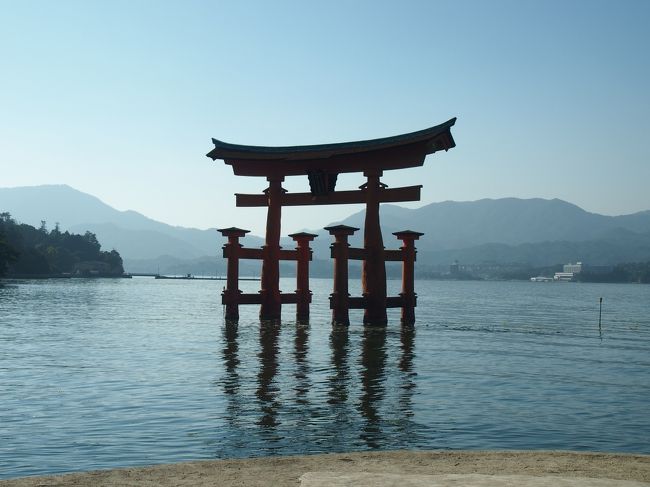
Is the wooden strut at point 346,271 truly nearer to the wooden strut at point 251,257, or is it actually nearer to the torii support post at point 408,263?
the torii support post at point 408,263

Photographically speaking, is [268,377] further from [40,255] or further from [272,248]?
[40,255]

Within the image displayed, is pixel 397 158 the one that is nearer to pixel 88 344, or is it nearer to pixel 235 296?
pixel 235 296

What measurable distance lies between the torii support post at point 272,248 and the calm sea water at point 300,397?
308 cm

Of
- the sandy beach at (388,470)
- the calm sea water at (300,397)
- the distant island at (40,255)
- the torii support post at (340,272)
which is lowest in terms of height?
the calm sea water at (300,397)

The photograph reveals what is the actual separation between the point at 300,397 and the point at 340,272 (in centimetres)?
1403

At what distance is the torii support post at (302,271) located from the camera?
33.4 metres

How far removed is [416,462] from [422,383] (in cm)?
880

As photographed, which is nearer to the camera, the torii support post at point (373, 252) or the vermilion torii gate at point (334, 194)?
the vermilion torii gate at point (334, 194)

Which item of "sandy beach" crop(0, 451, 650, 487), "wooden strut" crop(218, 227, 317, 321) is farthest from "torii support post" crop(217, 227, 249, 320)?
"sandy beach" crop(0, 451, 650, 487)

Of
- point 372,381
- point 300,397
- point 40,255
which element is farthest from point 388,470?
point 40,255

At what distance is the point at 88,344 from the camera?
26984 millimetres

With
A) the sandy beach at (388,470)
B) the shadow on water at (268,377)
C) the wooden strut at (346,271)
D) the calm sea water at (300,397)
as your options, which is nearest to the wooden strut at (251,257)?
the shadow on water at (268,377)

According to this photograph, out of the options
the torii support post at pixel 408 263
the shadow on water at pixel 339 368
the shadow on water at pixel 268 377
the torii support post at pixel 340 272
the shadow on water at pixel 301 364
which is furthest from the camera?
the torii support post at pixel 408 263

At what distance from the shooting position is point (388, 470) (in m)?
8.61
